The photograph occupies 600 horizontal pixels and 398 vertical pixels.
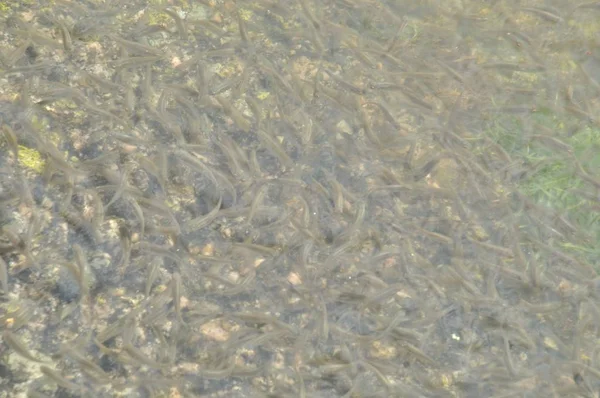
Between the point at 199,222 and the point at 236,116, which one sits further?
the point at 236,116

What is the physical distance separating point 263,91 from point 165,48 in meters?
0.78

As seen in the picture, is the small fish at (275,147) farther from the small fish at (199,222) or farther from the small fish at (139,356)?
the small fish at (139,356)

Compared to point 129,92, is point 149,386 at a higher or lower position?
lower

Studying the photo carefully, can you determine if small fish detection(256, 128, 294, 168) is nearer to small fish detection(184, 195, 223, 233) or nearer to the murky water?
the murky water

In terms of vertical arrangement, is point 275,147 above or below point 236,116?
below

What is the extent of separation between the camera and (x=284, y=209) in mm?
4598

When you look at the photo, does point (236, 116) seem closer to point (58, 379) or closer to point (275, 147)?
point (275, 147)

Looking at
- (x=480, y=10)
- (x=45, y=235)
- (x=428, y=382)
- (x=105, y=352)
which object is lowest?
(x=428, y=382)

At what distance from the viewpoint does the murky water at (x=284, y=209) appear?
160 inches

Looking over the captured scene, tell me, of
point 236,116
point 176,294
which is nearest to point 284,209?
point 236,116

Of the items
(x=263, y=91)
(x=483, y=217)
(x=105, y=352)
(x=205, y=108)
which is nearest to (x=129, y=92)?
(x=205, y=108)

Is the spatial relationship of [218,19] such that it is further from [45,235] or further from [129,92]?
[45,235]

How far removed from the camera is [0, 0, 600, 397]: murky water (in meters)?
4.07

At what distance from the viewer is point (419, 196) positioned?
495 centimetres
